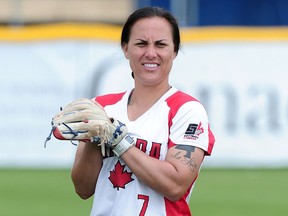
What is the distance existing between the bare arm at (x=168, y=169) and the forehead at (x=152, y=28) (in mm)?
513

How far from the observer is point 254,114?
1267cm

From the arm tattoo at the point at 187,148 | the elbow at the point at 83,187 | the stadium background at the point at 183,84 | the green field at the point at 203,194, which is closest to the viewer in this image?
the arm tattoo at the point at 187,148

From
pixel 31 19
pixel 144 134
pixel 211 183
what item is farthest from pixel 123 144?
pixel 31 19

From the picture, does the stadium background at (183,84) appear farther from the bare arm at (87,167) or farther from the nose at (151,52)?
the nose at (151,52)

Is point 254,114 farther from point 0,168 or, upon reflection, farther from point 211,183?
point 0,168

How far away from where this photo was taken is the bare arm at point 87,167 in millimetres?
4219

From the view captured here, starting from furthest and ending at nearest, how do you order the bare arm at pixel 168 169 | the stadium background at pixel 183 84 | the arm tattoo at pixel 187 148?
1. the stadium background at pixel 183 84
2. the arm tattoo at pixel 187 148
3. the bare arm at pixel 168 169

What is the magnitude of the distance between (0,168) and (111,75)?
1.94 metres

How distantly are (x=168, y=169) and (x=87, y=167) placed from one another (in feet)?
1.42

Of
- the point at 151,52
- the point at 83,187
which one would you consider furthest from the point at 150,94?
the point at 83,187

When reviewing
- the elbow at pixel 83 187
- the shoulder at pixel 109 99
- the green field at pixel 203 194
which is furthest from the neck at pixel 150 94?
the green field at pixel 203 194

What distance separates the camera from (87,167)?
427 centimetres

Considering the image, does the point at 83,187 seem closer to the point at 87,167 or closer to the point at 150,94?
the point at 87,167

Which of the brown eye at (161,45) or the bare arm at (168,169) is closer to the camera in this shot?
the bare arm at (168,169)
